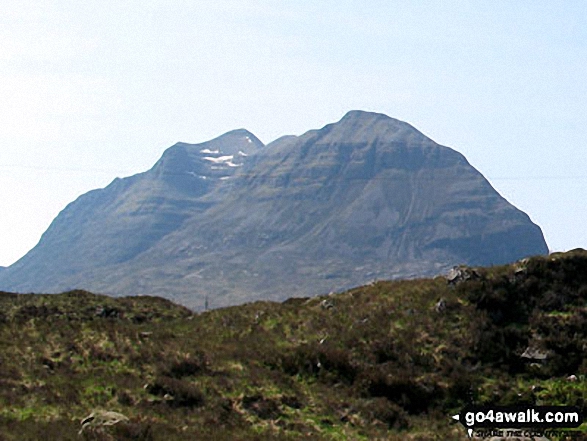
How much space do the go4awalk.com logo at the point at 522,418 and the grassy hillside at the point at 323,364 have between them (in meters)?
1.40

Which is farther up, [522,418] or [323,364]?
[323,364]

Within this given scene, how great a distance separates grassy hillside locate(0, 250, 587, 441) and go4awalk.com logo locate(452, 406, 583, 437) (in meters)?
1.40

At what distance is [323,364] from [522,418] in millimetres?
12705

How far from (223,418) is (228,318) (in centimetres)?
Answer: 1981

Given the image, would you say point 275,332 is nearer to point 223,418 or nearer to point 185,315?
point 223,418

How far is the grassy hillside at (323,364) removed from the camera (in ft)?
91.5

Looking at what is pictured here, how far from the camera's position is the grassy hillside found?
27.9 metres

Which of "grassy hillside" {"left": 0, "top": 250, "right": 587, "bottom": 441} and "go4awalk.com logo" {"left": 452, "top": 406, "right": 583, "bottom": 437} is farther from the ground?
"grassy hillside" {"left": 0, "top": 250, "right": 587, "bottom": 441}

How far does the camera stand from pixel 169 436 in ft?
75.6

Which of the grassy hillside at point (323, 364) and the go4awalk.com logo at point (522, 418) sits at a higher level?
the grassy hillside at point (323, 364)

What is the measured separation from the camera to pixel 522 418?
83.2ft

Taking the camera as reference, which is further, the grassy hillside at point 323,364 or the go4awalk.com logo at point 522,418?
the grassy hillside at point 323,364

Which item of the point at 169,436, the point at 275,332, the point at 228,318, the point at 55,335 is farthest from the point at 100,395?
the point at 228,318

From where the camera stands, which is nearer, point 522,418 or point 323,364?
point 522,418
